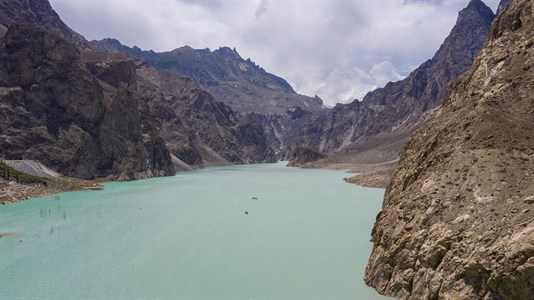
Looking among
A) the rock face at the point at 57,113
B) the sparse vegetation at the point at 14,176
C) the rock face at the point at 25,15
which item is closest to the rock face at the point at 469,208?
the sparse vegetation at the point at 14,176

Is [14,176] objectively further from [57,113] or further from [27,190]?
[57,113]

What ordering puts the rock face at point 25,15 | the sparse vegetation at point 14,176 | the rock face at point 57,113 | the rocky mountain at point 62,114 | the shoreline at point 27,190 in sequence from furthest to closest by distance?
1. the rock face at point 25,15
2. the rocky mountain at point 62,114
3. the rock face at point 57,113
4. the sparse vegetation at point 14,176
5. the shoreline at point 27,190

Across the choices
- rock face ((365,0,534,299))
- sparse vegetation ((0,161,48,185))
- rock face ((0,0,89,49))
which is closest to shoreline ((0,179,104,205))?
sparse vegetation ((0,161,48,185))

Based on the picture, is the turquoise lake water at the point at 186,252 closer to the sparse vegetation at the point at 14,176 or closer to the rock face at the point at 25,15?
the sparse vegetation at the point at 14,176

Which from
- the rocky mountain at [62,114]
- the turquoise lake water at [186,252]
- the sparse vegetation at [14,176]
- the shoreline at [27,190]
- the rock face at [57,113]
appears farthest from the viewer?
the rocky mountain at [62,114]

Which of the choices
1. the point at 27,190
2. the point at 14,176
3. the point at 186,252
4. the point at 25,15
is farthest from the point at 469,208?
the point at 25,15

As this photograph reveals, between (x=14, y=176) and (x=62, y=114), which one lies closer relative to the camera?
(x=14, y=176)
